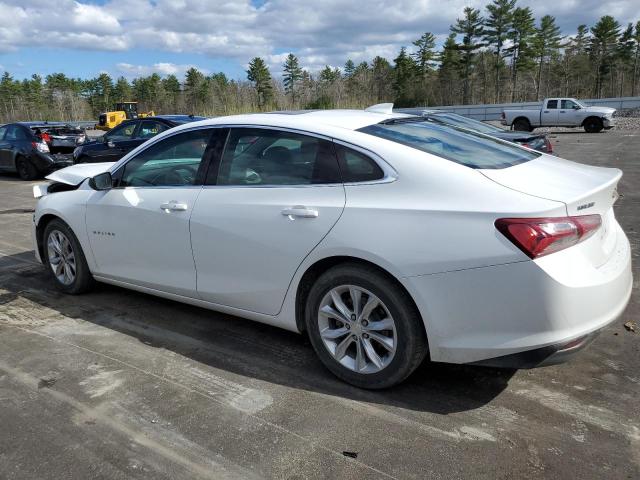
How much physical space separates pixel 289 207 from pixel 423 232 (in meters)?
0.88

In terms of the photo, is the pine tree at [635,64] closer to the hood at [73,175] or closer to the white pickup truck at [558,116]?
the white pickup truck at [558,116]

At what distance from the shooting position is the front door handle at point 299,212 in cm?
321

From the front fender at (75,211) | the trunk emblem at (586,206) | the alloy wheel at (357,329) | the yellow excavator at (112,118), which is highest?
the yellow excavator at (112,118)

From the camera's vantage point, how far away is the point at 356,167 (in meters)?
3.21

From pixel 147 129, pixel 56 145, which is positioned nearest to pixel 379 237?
pixel 147 129

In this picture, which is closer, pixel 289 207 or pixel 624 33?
pixel 289 207

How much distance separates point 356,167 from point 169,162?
175 cm

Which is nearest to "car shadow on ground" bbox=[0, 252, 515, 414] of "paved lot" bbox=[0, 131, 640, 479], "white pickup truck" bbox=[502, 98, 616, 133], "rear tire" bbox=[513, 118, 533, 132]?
"paved lot" bbox=[0, 131, 640, 479]

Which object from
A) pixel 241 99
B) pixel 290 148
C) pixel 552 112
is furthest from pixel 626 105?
pixel 290 148

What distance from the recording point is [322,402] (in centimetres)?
314

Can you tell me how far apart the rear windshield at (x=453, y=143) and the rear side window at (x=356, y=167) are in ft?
0.69

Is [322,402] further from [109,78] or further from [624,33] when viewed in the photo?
[109,78]

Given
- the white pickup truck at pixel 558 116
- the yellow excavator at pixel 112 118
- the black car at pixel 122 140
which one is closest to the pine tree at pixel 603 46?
the white pickup truck at pixel 558 116

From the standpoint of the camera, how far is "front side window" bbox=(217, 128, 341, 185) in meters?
3.34
